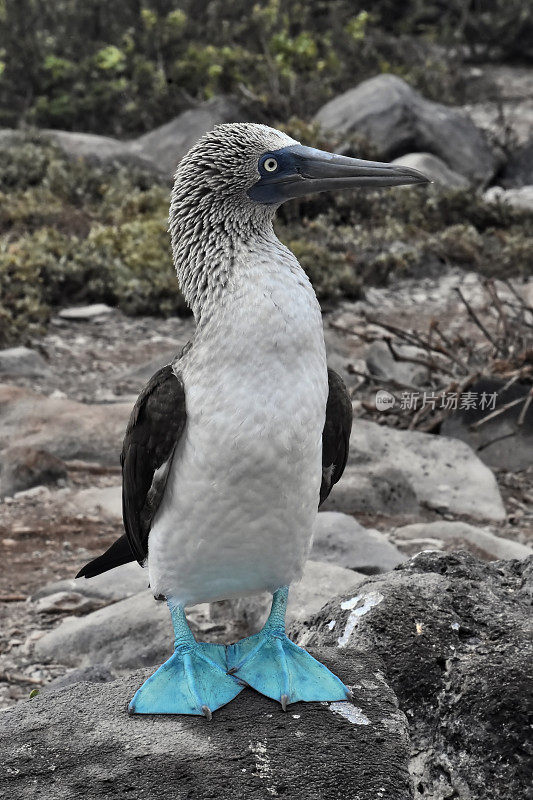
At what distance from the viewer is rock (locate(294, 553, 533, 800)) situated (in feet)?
9.52

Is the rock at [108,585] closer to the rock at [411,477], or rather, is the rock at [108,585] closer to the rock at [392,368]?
the rock at [411,477]

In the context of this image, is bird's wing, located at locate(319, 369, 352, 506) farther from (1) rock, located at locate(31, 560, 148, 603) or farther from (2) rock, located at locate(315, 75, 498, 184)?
(2) rock, located at locate(315, 75, 498, 184)

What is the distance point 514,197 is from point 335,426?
11.1 metres

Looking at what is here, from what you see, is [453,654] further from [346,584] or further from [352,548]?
[352,548]

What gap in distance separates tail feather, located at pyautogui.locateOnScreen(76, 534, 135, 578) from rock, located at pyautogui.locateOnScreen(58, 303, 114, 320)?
6.04 m

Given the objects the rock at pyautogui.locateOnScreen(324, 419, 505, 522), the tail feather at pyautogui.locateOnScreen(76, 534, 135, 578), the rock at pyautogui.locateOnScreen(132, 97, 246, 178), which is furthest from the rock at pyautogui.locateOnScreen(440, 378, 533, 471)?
the rock at pyautogui.locateOnScreen(132, 97, 246, 178)

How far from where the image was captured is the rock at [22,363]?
802 centimetres

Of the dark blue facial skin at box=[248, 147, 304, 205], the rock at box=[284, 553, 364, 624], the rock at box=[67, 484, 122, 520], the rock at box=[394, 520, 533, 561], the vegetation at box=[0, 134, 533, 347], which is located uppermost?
the dark blue facial skin at box=[248, 147, 304, 205]

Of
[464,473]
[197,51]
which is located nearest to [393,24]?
[197,51]

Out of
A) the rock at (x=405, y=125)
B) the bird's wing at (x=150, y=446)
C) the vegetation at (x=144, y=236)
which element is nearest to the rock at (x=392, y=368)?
the vegetation at (x=144, y=236)

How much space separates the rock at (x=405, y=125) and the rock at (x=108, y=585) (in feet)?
30.4

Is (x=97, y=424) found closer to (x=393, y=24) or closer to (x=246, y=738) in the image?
(x=246, y=738)

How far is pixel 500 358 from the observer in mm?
7645

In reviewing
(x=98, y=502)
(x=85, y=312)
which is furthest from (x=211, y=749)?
(x=85, y=312)
